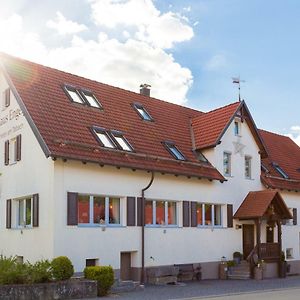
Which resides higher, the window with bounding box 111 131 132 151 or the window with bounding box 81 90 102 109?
the window with bounding box 81 90 102 109

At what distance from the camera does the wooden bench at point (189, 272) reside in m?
25.6

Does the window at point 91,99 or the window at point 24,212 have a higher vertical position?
the window at point 91,99

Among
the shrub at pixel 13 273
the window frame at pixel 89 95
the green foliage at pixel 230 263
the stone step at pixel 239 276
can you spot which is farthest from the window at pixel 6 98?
the stone step at pixel 239 276

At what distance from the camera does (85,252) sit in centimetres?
2189

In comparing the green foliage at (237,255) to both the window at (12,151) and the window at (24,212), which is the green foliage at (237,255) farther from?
the window at (12,151)

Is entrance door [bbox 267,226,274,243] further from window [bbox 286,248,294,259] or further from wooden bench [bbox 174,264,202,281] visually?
wooden bench [bbox 174,264,202,281]

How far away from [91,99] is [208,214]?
8.09 metres

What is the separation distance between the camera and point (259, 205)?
28906mm

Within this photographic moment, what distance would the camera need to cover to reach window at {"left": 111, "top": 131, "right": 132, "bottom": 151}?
2433cm

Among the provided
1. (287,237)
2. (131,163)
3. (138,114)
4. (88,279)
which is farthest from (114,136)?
(287,237)

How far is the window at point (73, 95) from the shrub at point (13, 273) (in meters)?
9.21

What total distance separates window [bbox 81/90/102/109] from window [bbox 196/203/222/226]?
6827mm

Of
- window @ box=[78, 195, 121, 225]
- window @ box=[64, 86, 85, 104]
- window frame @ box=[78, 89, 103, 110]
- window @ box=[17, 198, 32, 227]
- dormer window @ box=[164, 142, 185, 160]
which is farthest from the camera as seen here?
dormer window @ box=[164, 142, 185, 160]

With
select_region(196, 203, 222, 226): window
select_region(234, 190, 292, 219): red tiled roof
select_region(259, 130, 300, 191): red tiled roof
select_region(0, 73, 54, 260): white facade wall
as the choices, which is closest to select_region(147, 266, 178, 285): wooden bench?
select_region(196, 203, 222, 226): window
